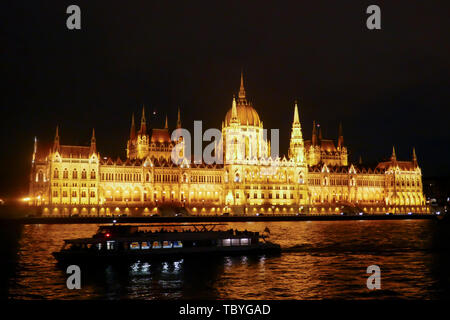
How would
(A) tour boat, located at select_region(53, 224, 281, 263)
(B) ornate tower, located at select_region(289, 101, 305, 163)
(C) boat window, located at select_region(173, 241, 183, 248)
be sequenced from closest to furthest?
(A) tour boat, located at select_region(53, 224, 281, 263), (C) boat window, located at select_region(173, 241, 183, 248), (B) ornate tower, located at select_region(289, 101, 305, 163)

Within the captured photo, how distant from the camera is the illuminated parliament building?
124562 mm

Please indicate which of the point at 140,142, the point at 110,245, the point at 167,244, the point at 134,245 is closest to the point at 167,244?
the point at 167,244

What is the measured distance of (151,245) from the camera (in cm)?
4984

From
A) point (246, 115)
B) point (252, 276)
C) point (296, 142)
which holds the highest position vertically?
point (246, 115)

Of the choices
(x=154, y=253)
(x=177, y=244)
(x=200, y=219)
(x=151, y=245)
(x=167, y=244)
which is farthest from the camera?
(x=200, y=219)

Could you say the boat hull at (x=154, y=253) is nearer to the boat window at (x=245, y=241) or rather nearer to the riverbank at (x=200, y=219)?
the boat window at (x=245, y=241)

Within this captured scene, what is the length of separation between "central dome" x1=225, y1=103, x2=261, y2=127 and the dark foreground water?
298 ft

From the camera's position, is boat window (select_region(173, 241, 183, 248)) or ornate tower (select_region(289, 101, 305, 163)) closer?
boat window (select_region(173, 241, 183, 248))

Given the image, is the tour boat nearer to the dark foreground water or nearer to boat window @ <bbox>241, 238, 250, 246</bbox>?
boat window @ <bbox>241, 238, 250, 246</bbox>

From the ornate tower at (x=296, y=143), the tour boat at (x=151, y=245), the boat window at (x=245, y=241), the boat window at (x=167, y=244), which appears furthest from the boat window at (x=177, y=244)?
the ornate tower at (x=296, y=143)

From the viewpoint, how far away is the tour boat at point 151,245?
47.0 meters

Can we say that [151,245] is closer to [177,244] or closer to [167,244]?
[167,244]

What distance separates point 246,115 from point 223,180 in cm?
1973

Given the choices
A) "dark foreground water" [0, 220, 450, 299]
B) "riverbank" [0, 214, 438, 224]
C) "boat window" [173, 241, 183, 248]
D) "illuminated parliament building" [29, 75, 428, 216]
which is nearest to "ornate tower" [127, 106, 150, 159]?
"illuminated parliament building" [29, 75, 428, 216]
